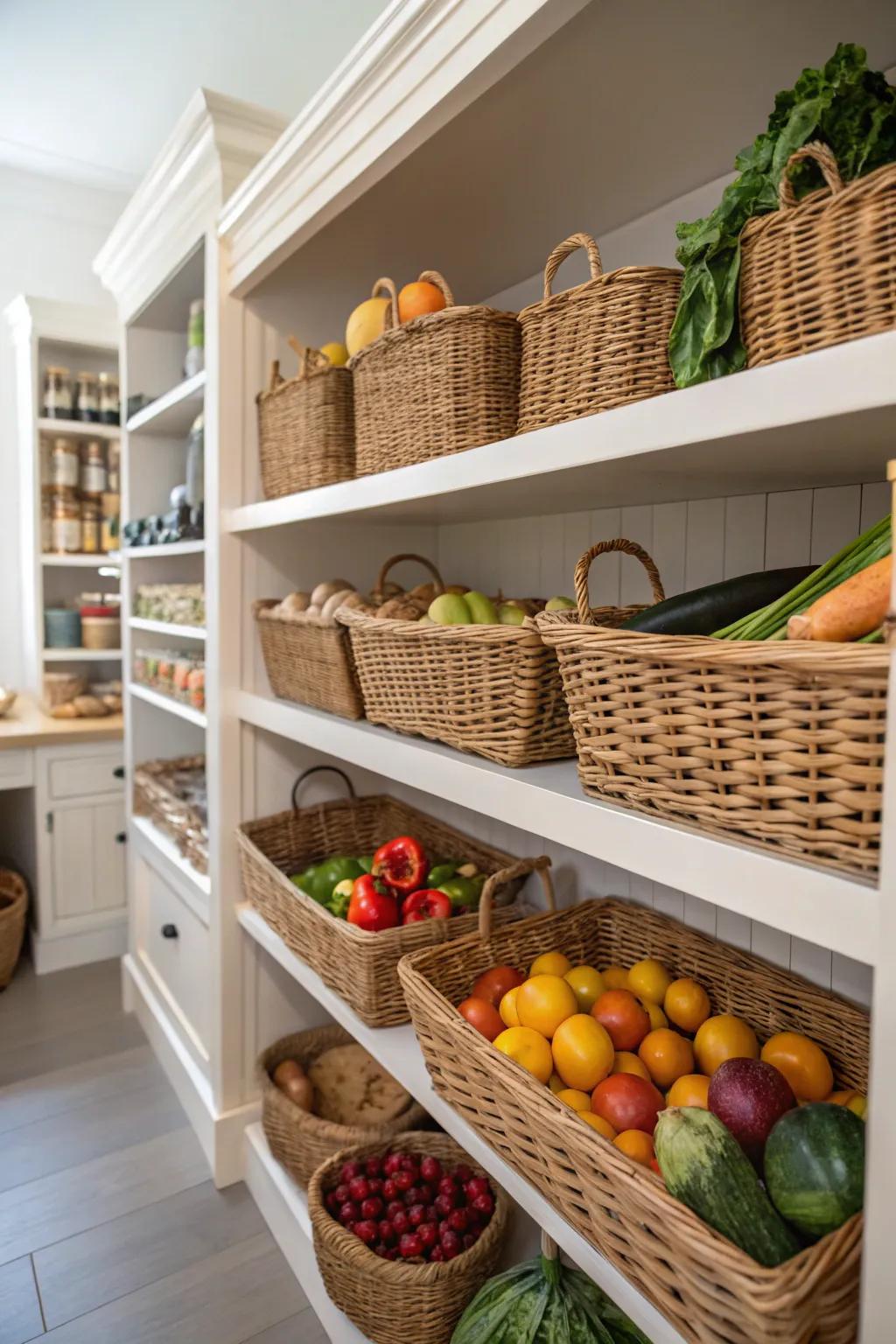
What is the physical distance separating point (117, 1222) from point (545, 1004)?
1309 millimetres

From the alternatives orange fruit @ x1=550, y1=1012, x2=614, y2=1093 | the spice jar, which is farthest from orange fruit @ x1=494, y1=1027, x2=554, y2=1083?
the spice jar

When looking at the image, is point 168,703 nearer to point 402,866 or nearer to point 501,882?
point 402,866

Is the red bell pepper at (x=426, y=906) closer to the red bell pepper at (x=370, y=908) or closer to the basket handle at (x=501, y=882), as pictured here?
the red bell pepper at (x=370, y=908)

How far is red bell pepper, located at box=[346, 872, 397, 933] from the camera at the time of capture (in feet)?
4.64

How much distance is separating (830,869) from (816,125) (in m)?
0.62

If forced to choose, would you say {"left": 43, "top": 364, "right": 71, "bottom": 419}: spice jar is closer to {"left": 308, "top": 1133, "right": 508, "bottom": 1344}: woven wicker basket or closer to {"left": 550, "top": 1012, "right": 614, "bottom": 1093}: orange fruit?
{"left": 308, "top": 1133, "right": 508, "bottom": 1344}: woven wicker basket

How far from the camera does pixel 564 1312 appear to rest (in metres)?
1.16

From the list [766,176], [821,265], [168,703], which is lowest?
[168,703]

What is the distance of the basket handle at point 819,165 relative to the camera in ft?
2.18

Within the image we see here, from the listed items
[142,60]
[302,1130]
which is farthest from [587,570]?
[142,60]

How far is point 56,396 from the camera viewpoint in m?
3.04

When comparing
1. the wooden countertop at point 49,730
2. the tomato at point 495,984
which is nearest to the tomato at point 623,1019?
the tomato at point 495,984

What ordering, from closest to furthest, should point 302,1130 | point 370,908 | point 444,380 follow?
point 444,380 < point 370,908 < point 302,1130

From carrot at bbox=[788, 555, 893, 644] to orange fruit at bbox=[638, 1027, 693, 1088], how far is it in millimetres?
595
